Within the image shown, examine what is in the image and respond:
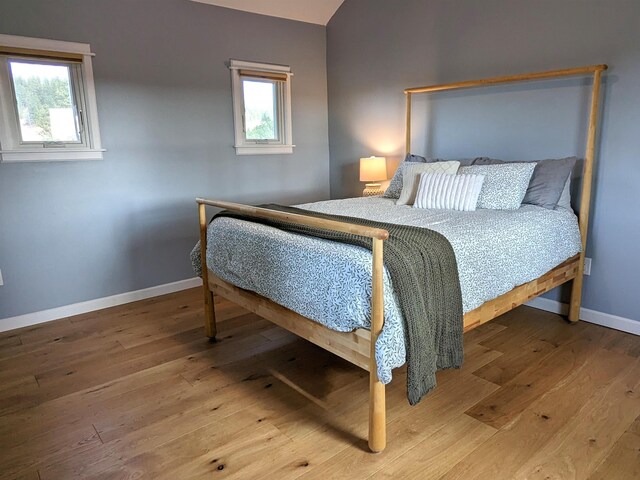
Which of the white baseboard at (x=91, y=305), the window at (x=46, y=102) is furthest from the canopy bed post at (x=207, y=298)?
the window at (x=46, y=102)

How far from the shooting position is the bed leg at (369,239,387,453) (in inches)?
61.6

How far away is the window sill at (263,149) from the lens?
13.0 ft

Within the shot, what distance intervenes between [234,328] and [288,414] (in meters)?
1.08

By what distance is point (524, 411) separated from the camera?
198cm

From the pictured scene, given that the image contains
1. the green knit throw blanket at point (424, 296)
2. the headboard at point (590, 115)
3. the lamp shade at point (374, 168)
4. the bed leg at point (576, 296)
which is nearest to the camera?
the green knit throw blanket at point (424, 296)

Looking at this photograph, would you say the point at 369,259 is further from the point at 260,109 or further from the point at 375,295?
the point at 260,109

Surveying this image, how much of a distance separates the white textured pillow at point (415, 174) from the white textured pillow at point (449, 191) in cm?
11

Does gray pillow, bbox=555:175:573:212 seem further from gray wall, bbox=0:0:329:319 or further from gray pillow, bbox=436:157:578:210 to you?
gray wall, bbox=0:0:329:319

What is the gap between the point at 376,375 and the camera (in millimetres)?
1643

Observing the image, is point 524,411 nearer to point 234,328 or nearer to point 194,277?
point 234,328

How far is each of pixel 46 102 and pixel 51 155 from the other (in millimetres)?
371

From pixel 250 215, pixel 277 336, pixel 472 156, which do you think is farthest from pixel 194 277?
pixel 472 156

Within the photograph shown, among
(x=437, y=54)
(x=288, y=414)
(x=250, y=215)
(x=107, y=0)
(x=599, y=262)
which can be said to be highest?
(x=107, y=0)

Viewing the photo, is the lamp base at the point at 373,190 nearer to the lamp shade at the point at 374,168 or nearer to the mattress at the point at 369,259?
the lamp shade at the point at 374,168
